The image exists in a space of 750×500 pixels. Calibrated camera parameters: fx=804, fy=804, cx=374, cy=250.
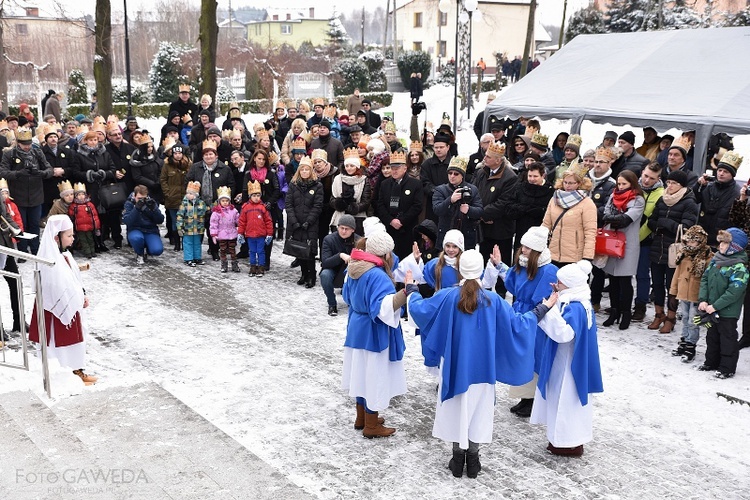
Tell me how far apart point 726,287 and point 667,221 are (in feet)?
4.76

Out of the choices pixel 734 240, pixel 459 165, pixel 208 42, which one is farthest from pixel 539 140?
pixel 208 42


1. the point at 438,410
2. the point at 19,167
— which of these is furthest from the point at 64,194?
the point at 438,410

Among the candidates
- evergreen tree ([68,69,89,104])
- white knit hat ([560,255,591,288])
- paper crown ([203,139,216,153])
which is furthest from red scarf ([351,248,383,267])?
evergreen tree ([68,69,89,104])

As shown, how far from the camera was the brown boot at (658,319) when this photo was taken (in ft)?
30.7

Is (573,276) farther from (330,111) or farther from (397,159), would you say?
(330,111)

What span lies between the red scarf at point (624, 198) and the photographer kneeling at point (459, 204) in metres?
1.61

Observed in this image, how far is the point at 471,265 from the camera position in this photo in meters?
5.59

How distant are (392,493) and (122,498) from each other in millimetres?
1852

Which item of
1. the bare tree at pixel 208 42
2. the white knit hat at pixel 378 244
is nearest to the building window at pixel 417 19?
the bare tree at pixel 208 42

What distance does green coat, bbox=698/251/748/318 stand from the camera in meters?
7.68

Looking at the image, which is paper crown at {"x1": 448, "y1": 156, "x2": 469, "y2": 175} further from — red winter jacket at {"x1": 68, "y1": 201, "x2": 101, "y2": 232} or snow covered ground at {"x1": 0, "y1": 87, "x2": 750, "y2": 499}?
red winter jacket at {"x1": 68, "y1": 201, "x2": 101, "y2": 232}

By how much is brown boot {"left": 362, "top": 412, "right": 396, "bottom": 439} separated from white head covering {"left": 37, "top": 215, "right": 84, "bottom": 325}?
2.86m

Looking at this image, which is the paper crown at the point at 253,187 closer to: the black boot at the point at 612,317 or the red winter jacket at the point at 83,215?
the red winter jacket at the point at 83,215

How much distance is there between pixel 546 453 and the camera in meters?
6.39
